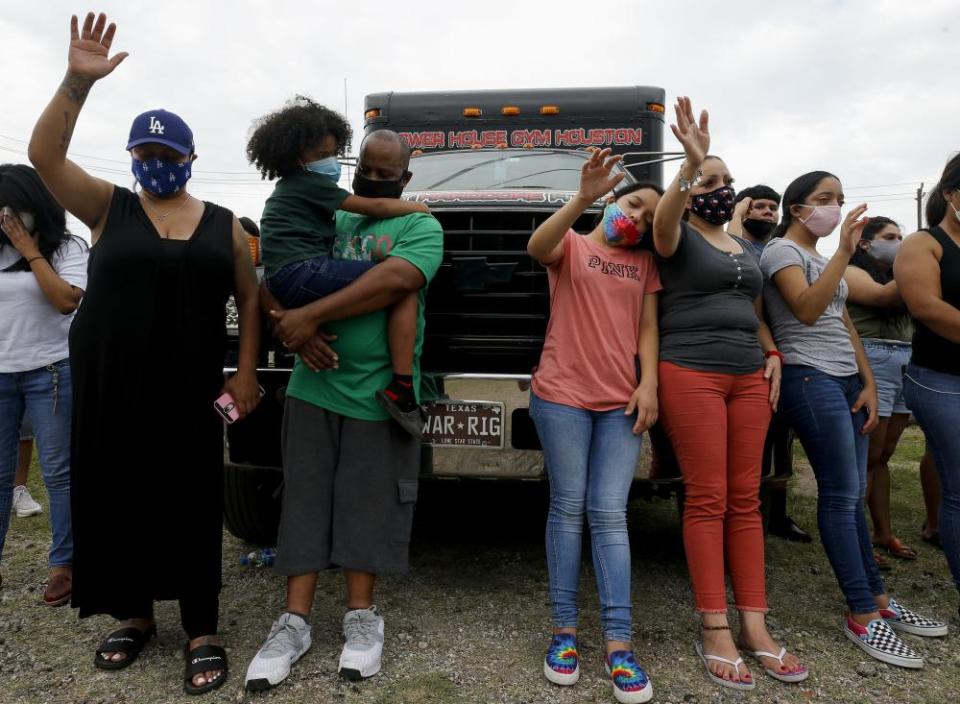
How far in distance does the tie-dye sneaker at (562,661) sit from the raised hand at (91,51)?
8.47ft

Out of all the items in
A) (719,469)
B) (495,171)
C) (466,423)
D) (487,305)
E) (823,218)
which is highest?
(495,171)

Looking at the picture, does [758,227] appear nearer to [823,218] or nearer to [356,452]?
[823,218]

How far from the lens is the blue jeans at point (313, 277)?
2686mm

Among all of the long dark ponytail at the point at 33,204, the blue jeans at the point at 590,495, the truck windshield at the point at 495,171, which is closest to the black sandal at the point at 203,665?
the blue jeans at the point at 590,495

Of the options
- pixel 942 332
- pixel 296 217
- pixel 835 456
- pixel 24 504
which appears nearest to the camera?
pixel 296 217

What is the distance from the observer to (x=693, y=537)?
111 inches

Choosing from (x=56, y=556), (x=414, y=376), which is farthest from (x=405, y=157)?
(x=56, y=556)

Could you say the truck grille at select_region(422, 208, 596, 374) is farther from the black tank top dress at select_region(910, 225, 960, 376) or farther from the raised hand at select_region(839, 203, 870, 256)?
the black tank top dress at select_region(910, 225, 960, 376)

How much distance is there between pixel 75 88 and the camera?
2.50 meters

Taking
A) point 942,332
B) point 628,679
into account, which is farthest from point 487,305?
point 942,332

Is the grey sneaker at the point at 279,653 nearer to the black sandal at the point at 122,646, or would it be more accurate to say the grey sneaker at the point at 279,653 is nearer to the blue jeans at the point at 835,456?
the black sandal at the point at 122,646

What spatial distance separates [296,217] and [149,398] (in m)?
0.85

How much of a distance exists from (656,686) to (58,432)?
2770mm

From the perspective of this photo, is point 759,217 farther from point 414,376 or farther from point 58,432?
point 58,432
